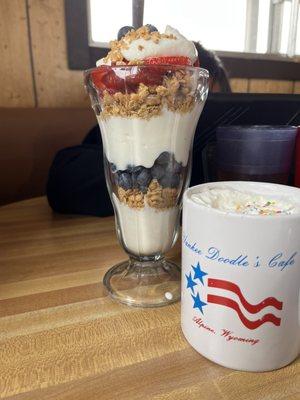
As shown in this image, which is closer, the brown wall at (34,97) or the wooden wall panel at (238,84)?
the brown wall at (34,97)

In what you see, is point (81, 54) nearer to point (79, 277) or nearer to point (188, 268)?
point (79, 277)

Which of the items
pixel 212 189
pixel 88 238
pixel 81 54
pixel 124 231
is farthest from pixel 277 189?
pixel 81 54

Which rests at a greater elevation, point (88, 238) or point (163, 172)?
point (163, 172)

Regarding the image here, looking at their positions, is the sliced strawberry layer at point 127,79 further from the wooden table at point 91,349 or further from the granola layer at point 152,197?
the wooden table at point 91,349

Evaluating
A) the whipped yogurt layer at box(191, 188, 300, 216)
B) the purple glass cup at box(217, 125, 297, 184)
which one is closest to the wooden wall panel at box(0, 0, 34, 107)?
the purple glass cup at box(217, 125, 297, 184)

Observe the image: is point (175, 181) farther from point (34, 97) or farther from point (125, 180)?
point (34, 97)

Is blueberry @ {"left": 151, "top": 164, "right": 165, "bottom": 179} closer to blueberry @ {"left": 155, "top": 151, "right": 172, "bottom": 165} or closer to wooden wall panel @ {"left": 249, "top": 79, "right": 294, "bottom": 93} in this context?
blueberry @ {"left": 155, "top": 151, "right": 172, "bottom": 165}

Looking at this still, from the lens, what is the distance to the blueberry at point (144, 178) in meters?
0.41

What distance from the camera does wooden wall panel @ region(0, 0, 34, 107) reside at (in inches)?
51.0

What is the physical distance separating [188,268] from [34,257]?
1.01 ft

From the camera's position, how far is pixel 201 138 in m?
0.61

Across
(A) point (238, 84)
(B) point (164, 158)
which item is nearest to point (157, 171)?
(B) point (164, 158)

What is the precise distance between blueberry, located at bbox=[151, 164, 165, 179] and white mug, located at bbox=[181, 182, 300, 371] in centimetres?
11

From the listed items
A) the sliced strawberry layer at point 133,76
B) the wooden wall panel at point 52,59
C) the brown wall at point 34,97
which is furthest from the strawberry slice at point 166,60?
the wooden wall panel at point 52,59
